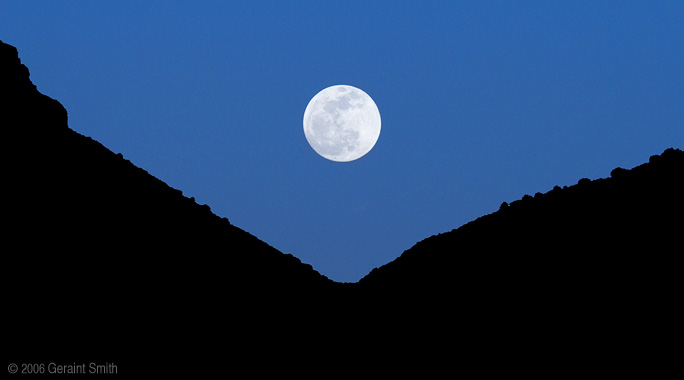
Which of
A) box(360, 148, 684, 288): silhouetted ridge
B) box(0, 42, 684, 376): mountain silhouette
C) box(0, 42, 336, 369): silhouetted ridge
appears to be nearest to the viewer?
box(0, 42, 336, 369): silhouetted ridge

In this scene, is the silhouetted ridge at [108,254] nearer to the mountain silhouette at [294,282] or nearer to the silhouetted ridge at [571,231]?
the mountain silhouette at [294,282]

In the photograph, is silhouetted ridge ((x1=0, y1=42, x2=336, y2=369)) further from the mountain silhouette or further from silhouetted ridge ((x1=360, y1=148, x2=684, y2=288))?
silhouetted ridge ((x1=360, y1=148, x2=684, y2=288))

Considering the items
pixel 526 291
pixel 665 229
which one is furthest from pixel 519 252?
pixel 665 229

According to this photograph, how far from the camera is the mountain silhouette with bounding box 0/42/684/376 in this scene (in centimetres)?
2112

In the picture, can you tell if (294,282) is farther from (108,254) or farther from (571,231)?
(571,231)

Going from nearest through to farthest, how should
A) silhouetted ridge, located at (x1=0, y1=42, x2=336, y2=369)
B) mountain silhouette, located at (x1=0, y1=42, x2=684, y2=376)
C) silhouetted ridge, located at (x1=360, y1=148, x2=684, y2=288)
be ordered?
silhouetted ridge, located at (x1=0, y1=42, x2=336, y2=369) → mountain silhouette, located at (x1=0, y1=42, x2=684, y2=376) → silhouetted ridge, located at (x1=360, y1=148, x2=684, y2=288)

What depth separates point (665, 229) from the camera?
82.2ft

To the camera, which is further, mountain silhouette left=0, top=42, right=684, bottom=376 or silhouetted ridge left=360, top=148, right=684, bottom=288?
silhouetted ridge left=360, top=148, right=684, bottom=288

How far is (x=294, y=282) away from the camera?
1438 inches

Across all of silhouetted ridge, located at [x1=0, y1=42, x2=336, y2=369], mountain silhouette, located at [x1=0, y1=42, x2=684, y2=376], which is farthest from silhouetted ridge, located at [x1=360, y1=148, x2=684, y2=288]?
silhouetted ridge, located at [x1=0, y1=42, x2=336, y2=369]

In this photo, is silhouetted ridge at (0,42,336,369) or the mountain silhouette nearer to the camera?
silhouetted ridge at (0,42,336,369)

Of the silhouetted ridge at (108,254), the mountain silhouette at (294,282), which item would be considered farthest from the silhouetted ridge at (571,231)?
the silhouetted ridge at (108,254)

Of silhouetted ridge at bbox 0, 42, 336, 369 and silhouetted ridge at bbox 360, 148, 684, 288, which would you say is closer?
silhouetted ridge at bbox 0, 42, 336, 369

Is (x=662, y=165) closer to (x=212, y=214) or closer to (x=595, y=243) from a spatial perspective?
(x=595, y=243)
